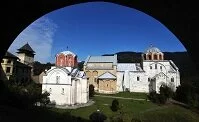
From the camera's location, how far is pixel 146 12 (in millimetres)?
3115

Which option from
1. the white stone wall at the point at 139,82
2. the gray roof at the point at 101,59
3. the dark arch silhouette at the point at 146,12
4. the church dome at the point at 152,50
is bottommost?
the white stone wall at the point at 139,82

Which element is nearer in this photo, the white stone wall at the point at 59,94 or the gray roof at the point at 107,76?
the white stone wall at the point at 59,94

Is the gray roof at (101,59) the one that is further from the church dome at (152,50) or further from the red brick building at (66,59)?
the red brick building at (66,59)

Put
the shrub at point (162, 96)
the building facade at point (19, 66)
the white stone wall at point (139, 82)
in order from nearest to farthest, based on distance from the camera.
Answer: the shrub at point (162, 96) → the building facade at point (19, 66) → the white stone wall at point (139, 82)

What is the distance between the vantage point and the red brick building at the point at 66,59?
146ft

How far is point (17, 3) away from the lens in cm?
320

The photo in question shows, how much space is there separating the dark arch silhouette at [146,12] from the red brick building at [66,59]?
40.7 m

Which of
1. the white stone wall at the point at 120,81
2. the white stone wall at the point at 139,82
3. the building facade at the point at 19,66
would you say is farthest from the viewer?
the white stone wall at the point at 120,81

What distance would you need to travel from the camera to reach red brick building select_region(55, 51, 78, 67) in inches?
1754

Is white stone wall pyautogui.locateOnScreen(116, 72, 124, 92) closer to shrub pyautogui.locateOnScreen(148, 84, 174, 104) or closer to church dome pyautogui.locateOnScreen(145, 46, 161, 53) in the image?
church dome pyautogui.locateOnScreen(145, 46, 161, 53)

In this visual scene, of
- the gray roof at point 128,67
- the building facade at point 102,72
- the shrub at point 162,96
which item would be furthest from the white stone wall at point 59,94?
the gray roof at point 128,67

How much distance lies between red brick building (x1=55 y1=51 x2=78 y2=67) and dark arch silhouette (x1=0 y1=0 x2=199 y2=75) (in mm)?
40748

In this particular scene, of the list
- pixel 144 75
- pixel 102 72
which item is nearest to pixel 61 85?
pixel 102 72

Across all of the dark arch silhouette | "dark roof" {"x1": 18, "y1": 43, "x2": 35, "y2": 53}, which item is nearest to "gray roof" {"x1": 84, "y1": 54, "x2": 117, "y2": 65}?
"dark roof" {"x1": 18, "y1": 43, "x2": 35, "y2": 53}
